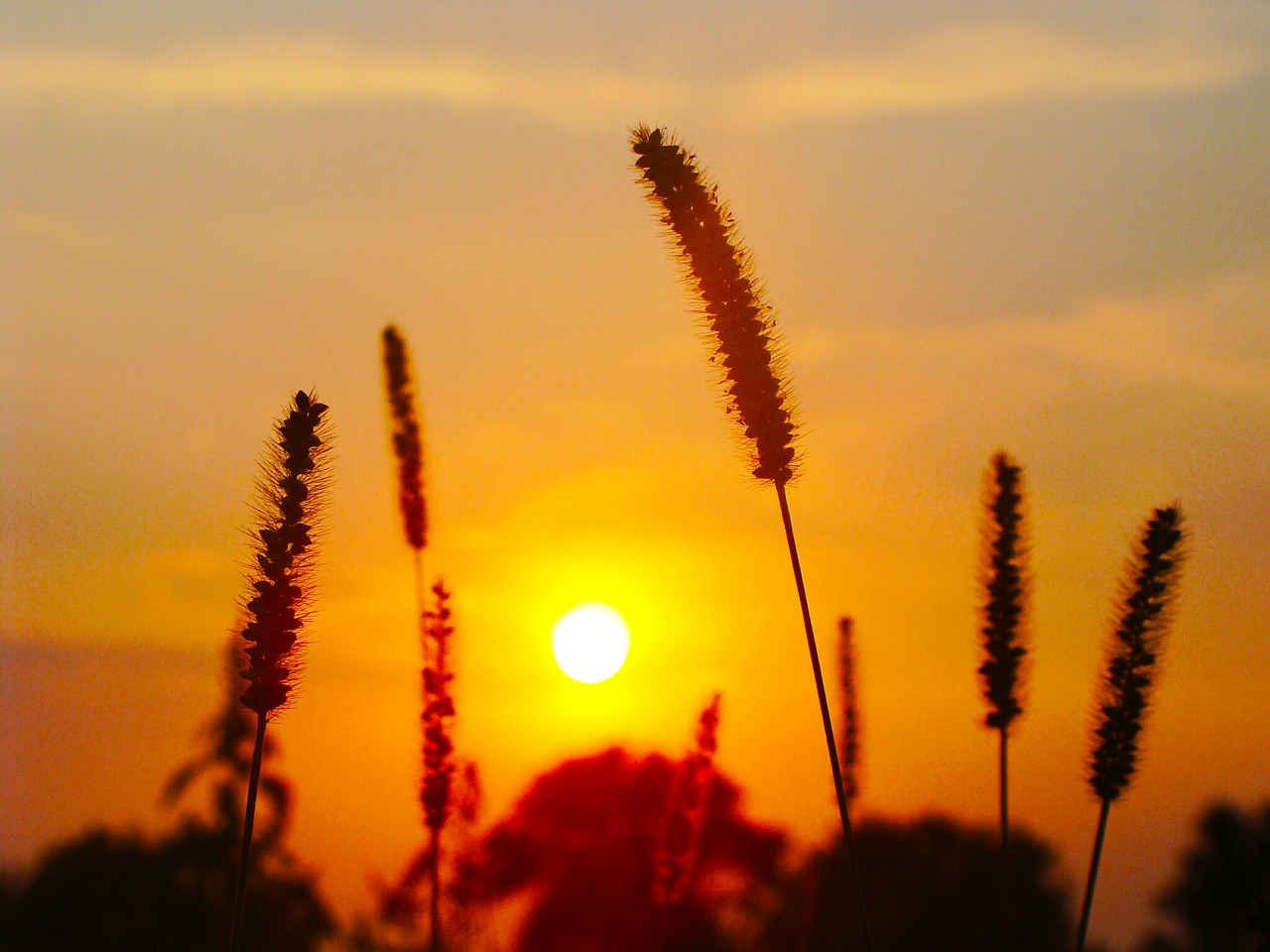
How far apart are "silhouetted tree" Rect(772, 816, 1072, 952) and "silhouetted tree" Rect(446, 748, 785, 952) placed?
57.6 inches

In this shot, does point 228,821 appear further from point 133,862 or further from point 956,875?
point 133,862

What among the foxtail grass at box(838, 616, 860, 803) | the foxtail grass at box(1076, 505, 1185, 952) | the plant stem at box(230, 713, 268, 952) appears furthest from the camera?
the foxtail grass at box(838, 616, 860, 803)

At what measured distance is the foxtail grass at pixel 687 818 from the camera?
1374 centimetres

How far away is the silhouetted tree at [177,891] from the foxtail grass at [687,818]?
6895 millimetres

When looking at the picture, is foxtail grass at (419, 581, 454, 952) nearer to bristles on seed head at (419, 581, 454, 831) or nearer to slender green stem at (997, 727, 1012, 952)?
bristles on seed head at (419, 581, 454, 831)

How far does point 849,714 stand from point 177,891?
34.8 meters

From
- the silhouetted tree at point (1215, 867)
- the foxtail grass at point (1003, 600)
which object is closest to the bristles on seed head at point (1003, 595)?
the foxtail grass at point (1003, 600)

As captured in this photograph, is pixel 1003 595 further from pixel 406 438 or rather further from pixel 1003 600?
pixel 406 438

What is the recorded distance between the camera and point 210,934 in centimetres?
4003

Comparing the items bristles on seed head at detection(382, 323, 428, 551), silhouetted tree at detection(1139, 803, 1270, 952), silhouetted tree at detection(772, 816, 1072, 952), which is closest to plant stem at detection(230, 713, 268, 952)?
silhouetted tree at detection(772, 816, 1072, 952)

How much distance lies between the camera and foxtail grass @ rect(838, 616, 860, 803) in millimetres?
15305

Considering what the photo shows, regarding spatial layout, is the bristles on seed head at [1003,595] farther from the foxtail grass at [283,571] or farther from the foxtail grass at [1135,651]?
the foxtail grass at [283,571]

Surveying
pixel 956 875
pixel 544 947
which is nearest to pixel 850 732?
pixel 544 947

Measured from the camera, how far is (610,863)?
24.0m
